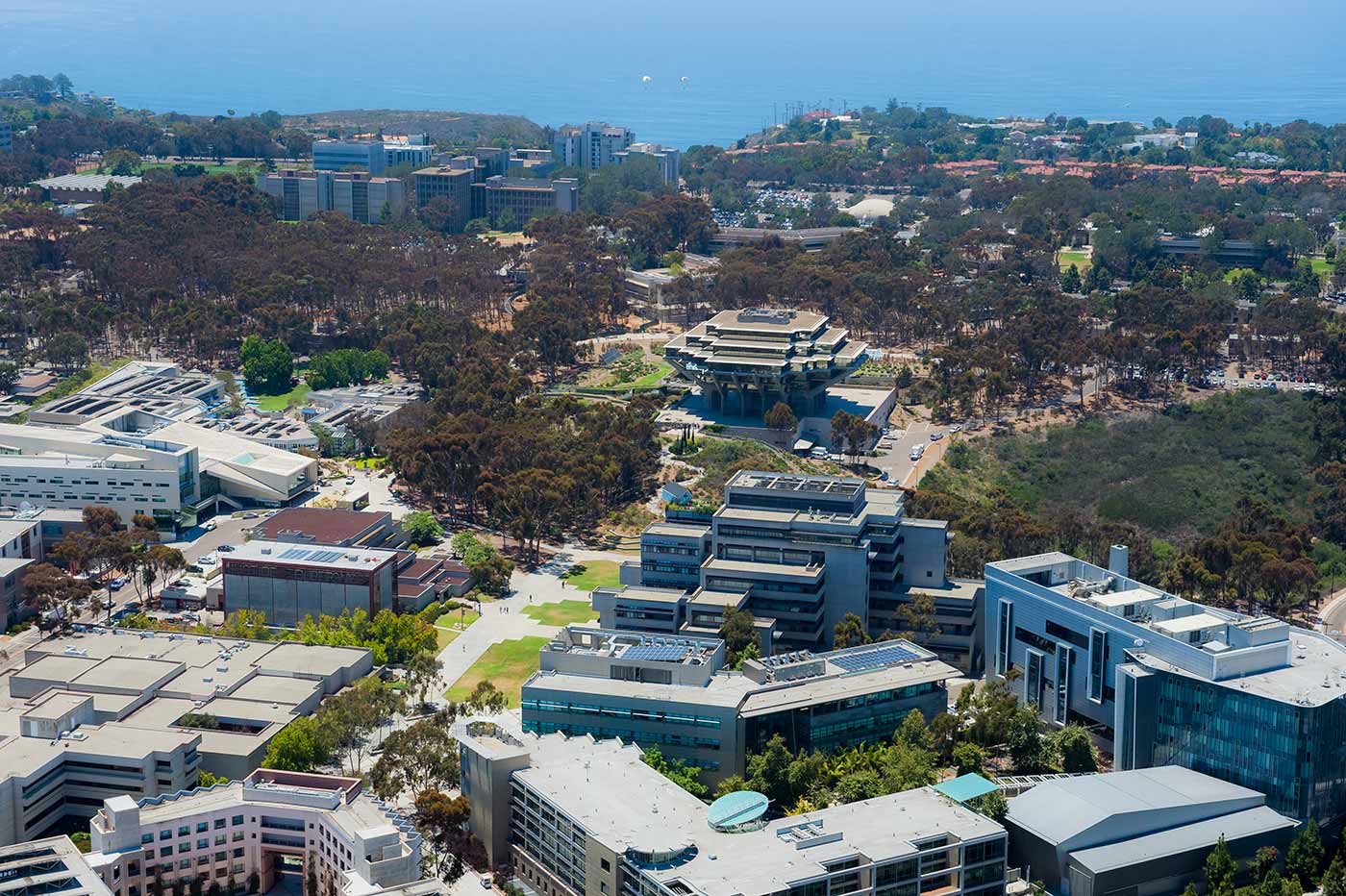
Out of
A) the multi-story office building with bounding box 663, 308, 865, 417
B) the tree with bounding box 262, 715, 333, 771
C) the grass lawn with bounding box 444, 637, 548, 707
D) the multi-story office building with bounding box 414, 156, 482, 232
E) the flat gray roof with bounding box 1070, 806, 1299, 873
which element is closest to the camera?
the flat gray roof with bounding box 1070, 806, 1299, 873

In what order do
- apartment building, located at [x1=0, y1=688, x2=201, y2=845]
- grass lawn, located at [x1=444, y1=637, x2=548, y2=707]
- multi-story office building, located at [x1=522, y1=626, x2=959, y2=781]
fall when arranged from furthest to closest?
grass lawn, located at [x1=444, y1=637, x2=548, y2=707]
multi-story office building, located at [x1=522, y1=626, x2=959, y2=781]
apartment building, located at [x1=0, y1=688, x2=201, y2=845]

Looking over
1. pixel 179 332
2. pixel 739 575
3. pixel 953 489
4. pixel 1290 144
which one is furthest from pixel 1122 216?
pixel 739 575

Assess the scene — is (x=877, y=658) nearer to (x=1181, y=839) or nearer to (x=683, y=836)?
(x=1181, y=839)

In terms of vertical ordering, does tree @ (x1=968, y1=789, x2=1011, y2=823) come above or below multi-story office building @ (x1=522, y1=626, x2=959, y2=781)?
below

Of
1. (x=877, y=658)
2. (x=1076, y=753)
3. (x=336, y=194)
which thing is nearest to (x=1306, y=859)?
(x=1076, y=753)

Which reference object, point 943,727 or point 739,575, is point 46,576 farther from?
point 943,727

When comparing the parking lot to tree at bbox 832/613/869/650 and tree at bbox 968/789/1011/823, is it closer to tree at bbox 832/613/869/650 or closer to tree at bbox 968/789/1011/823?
tree at bbox 832/613/869/650

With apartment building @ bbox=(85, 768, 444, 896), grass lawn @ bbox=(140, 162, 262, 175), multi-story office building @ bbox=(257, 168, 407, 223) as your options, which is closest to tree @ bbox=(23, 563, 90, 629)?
apartment building @ bbox=(85, 768, 444, 896)
